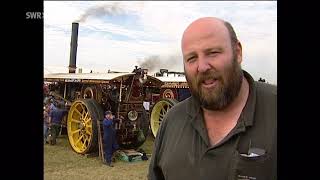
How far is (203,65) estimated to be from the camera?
0.79 m

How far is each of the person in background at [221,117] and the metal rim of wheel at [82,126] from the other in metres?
2.57

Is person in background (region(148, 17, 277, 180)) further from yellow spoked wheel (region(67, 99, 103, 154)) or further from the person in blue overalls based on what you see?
yellow spoked wheel (region(67, 99, 103, 154))

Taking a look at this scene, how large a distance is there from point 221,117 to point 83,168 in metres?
2.29

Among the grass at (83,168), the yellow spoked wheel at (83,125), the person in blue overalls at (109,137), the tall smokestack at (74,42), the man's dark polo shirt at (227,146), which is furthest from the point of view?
the yellow spoked wheel at (83,125)

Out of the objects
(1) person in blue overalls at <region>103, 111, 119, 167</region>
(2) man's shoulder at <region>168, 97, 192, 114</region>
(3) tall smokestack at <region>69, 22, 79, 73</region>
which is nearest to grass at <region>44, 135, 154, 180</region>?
(1) person in blue overalls at <region>103, 111, 119, 167</region>

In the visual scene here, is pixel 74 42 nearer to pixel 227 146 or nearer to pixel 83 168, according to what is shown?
pixel 227 146

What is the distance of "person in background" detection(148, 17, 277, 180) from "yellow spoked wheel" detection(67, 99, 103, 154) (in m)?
2.57

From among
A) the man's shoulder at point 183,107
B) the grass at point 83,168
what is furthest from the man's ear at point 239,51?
the grass at point 83,168

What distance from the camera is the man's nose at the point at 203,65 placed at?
785mm

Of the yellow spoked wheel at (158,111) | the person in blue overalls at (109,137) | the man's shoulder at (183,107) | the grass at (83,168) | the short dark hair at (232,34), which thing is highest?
the short dark hair at (232,34)

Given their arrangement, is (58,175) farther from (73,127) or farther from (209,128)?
(209,128)
